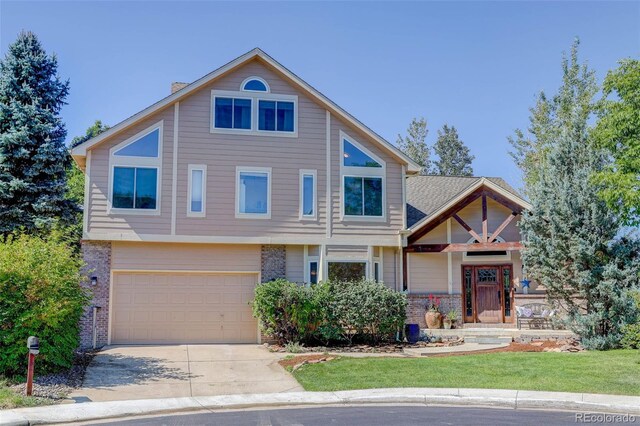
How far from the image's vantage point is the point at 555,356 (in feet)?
48.1

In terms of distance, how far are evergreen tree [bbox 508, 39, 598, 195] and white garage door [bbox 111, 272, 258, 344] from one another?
53.6 ft

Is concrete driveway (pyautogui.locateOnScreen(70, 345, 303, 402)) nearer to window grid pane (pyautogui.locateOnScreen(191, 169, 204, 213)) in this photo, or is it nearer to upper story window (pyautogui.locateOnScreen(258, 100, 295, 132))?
window grid pane (pyautogui.locateOnScreen(191, 169, 204, 213))

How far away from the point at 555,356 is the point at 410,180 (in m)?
11.4

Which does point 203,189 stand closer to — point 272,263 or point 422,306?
point 272,263

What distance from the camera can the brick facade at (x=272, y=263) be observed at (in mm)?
18812

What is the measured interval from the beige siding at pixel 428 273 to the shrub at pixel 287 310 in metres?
4.51

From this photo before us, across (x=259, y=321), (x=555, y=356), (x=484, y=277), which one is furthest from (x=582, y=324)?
(x=259, y=321)

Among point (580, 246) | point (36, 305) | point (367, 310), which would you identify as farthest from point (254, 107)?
point (580, 246)

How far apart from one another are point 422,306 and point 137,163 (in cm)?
1015

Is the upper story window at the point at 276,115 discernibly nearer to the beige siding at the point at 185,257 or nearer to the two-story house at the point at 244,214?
the two-story house at the point at 244,214

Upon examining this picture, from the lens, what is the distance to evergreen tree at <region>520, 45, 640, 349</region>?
16.0 meters

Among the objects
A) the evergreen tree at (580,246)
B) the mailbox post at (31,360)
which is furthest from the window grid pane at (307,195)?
the mailbox post at (31,360)

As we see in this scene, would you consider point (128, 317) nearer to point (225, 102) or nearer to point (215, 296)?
point (215, 296)

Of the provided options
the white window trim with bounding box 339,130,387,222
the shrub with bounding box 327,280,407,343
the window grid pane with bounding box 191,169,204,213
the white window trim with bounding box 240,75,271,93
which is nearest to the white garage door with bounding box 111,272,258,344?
the window grid pane with bounding box 191,169,204,213
